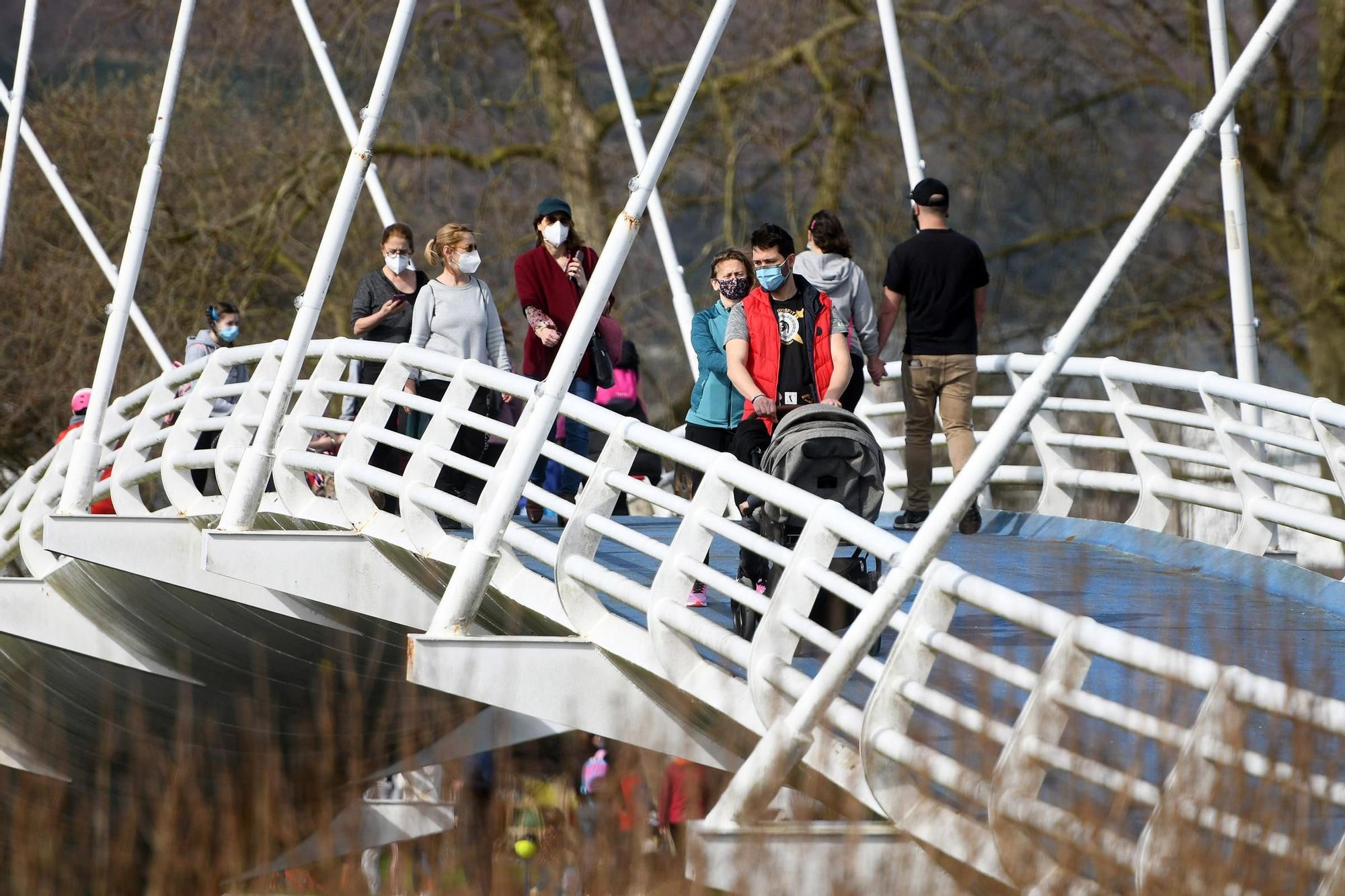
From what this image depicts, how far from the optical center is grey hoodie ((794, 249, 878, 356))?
10172 millimetres

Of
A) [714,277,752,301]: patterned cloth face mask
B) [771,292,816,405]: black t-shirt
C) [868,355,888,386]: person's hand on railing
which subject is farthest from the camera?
[868,355,888,386]: person's hand on railing

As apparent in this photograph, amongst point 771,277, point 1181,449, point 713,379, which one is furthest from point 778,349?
point 1181,449

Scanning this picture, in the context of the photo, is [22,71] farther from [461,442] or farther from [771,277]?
[771,277]

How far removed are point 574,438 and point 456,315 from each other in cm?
125

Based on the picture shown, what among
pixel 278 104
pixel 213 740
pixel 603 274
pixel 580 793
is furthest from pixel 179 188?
pixel 580 793

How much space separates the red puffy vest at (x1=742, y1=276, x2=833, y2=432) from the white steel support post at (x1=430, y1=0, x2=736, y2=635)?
2.23 feet

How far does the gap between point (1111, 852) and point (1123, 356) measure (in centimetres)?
1854

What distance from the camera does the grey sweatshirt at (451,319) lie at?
11297 mm

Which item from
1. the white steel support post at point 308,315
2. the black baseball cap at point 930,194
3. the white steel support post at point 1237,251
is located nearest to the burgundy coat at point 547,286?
the white steel support post at point 308,315

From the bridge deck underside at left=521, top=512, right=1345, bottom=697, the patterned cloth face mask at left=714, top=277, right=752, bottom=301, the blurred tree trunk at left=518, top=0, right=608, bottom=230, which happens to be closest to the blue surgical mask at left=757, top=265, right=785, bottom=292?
the patterned cloth face mask at left=714, top=277, right=752, bottom=301

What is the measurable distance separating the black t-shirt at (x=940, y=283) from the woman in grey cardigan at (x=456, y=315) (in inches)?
90.8

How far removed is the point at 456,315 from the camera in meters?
11.3

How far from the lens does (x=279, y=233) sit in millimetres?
24172

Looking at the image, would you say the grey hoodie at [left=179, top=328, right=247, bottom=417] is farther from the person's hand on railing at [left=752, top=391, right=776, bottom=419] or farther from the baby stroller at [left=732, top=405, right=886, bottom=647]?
the baby stroller at [left=732, top=405, right=886, bottom=647]
